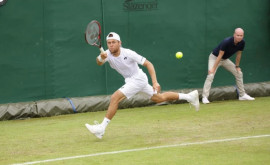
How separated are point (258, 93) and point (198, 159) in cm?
779

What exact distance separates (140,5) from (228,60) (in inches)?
99.3

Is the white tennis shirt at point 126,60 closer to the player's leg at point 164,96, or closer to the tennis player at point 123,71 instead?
the tennis player at point 123,71

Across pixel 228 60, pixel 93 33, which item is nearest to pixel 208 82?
pixel 228 60

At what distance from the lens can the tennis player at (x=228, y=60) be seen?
535 inches

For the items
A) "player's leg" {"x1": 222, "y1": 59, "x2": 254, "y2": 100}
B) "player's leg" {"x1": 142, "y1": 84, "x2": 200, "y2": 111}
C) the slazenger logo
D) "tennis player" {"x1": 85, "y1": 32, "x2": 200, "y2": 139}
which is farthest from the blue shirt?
"tennis player" {"x1": 85, "y1": 32, "x2": 200, "y2": 139}

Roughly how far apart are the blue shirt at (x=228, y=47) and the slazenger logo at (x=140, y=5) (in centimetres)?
182

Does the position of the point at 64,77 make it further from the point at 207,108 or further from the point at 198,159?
the point at 198,159

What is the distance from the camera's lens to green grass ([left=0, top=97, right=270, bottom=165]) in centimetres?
792

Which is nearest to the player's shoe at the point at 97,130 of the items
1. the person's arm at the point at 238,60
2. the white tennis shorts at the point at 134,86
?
the white tennis shorts at the point at 134,86

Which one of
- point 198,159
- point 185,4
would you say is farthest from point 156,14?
point 198,159

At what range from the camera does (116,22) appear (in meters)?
13.7

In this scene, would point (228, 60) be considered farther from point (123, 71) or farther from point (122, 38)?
point (123, 71)

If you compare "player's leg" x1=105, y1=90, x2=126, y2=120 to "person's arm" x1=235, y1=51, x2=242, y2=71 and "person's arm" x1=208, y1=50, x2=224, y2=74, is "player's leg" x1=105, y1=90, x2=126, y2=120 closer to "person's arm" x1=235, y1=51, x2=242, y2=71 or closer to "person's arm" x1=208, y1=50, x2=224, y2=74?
"person's arm" x1=208, y1=50, x2=224, y2=74

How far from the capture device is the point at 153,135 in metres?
9.81
